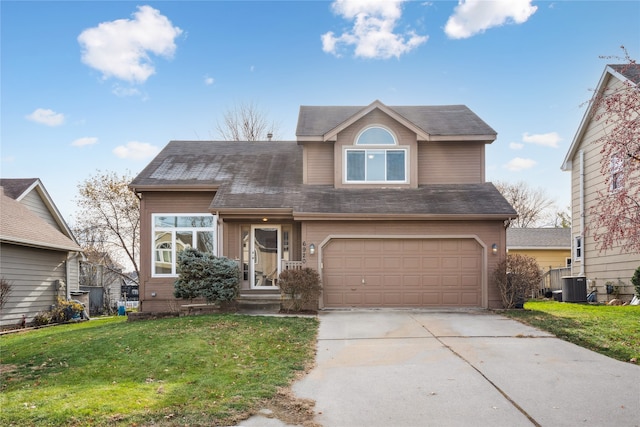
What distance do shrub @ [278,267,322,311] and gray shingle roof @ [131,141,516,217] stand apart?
177cm

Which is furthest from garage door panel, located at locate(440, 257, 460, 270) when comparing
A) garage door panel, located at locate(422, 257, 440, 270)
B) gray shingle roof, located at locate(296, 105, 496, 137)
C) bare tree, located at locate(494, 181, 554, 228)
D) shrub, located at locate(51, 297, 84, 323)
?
bare tree, located at locate(494, 181, 554, 228)

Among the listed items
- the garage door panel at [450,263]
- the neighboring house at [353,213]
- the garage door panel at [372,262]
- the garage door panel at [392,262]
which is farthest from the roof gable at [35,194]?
the garage door panel at [450,263]

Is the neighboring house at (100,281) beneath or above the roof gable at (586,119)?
beneath

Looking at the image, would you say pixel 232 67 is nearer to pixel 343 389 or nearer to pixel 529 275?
pixel 529 275

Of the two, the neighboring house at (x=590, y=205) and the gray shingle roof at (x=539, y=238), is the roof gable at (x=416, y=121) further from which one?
the gray shingle roof at (x=539, y=238)

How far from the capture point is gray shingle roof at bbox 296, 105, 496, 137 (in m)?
15.7

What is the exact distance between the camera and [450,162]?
1580 cm

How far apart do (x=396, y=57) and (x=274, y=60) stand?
506 centimetres

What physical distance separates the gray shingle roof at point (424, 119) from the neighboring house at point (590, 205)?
3625 millimetres

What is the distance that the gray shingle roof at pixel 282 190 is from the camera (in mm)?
14000

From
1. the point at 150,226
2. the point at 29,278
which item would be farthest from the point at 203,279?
the point at 29,278

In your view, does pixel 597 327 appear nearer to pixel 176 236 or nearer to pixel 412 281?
pixel 412 281

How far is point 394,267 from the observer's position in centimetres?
1405

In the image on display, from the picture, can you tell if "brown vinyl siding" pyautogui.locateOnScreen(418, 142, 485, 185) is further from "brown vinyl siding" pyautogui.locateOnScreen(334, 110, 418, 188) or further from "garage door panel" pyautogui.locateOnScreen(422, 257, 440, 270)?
"garage door panel" pyautogui.locateOnScreen(422, 257, 440, 270)
